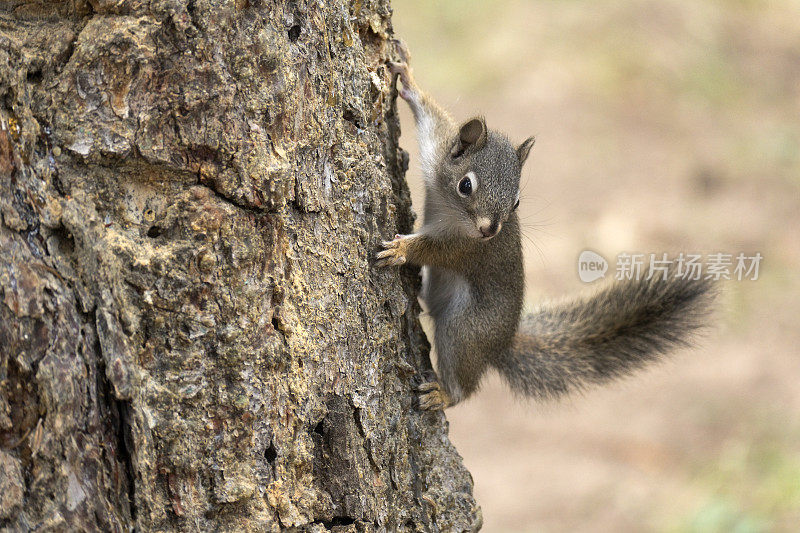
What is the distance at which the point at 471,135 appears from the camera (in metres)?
2.37

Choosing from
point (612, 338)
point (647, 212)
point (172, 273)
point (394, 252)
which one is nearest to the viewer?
point (172, 273)

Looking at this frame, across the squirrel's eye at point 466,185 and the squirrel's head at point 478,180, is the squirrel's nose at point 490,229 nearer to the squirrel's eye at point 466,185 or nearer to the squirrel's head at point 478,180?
the squirrel's head at point 478,180

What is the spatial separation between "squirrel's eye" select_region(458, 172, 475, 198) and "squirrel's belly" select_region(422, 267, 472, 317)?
27 cm

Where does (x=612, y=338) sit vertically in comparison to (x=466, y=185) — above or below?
below

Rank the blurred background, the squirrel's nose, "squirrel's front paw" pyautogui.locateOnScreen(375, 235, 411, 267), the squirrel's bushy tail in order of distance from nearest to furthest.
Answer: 1. "squirrel's front paw" pyautogui.locateOnScreen(375, 235, 411, 267)
2. the squirrel's nose
3. the squirrel's bushy tail
4. the blurred background

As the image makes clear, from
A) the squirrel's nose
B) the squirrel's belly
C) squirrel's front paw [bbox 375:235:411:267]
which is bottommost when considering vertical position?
squirrel's front paw [bbox 375:235:411:267]

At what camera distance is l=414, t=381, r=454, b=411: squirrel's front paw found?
179cm

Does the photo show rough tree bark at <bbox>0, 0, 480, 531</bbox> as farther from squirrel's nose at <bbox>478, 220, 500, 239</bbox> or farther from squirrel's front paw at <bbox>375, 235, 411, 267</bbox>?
squirrel's nose at <bbox>478, 220, 500, 239</bbox>

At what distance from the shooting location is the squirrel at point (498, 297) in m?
2.30

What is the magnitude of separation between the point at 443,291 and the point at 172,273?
1301 mm

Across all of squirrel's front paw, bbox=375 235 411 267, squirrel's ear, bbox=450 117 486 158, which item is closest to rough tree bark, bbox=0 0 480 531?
squirrel's front paw, bbox=375 235 411 267

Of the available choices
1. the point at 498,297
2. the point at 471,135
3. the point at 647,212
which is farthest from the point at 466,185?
the point at 647,212

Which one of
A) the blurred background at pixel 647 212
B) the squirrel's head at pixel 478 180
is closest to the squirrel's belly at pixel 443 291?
the squirrel's head at pixel 478 180

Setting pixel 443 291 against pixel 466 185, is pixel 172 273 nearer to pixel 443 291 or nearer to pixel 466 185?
A: pixel 466 185
